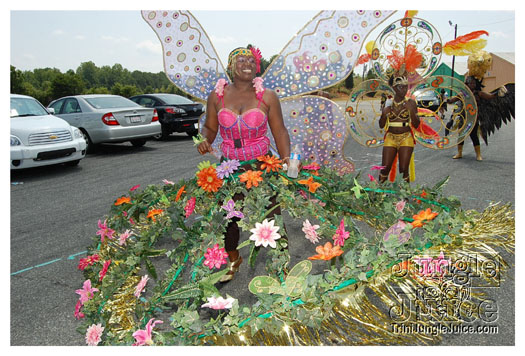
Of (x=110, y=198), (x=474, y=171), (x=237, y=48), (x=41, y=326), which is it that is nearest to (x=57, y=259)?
(x=41, y=326)

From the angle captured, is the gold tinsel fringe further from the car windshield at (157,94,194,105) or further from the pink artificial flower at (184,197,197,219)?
the car windshield at (157,94,194,105)

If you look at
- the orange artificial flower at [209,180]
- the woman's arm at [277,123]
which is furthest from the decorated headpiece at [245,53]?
the orange artificial flower at [209,180]

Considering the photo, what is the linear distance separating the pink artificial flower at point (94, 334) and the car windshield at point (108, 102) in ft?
27.3

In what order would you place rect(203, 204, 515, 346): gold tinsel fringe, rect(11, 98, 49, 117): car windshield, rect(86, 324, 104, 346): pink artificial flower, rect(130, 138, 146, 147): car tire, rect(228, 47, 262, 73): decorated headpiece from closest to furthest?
rect(203, 204, 515, 346): gold tinsel fringe → rect(86, 324, 104, 346): pink artificial flower → rect(228, 47, 262, 73): decorated headpiece → rect(11, 98, 49, 117): car windshield → rect(130, 138, 146, 147): car tire

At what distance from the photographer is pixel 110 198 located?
19.1 feet

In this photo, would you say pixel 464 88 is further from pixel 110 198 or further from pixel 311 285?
pixel 110 198

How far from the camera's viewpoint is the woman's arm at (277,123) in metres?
2.96

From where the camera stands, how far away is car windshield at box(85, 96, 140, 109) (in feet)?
31.4

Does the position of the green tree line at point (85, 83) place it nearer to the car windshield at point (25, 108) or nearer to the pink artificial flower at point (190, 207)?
the car windshield at point (25, 108)

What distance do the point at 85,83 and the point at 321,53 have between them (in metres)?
27.2

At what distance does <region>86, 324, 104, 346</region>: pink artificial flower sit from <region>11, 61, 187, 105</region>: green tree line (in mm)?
6979

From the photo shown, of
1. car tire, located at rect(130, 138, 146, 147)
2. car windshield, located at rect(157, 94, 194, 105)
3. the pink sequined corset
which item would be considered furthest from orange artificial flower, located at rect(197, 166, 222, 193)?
car windshield, located at rect(157, 94, 194, 105)

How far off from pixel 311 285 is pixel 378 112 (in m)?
3.00

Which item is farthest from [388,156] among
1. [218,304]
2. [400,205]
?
[218,304]
